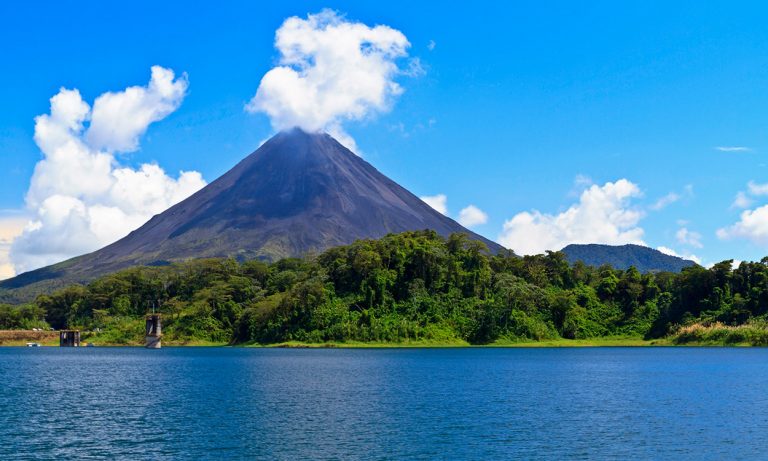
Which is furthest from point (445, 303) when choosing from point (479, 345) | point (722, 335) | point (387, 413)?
point (387, 413)

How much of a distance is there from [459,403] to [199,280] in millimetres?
143509

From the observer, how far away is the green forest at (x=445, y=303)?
475 ft

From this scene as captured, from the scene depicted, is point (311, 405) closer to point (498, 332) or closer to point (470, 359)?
point (470, 359)

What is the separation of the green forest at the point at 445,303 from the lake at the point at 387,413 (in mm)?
61228

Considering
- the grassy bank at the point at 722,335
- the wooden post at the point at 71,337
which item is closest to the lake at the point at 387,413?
the grassy bank at the point at 722,335

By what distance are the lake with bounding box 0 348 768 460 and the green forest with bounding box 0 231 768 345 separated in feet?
201

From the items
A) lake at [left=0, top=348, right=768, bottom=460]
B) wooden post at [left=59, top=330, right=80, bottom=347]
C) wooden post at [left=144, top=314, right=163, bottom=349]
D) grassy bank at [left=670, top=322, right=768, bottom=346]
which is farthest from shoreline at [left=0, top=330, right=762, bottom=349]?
lake at [left=0, top=348, right=768, bottom=460]

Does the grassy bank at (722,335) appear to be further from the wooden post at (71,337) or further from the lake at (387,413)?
the wooden post at (71,337)

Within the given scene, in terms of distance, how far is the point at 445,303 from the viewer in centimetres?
15275

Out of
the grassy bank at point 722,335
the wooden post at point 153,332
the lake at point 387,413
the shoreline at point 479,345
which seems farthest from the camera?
the wooden post at point 153,332

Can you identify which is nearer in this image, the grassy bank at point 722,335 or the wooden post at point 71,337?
the grassy bank at point 722,335

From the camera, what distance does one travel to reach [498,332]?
147 metres

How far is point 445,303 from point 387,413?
105263mm

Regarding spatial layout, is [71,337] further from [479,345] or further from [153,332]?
[479,345]
